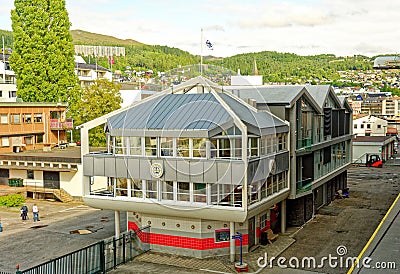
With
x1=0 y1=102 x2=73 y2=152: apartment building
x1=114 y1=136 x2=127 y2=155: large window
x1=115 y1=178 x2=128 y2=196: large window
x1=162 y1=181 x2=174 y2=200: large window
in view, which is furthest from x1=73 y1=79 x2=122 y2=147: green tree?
x1=162 y1=181 x2=174 y2=200: large window

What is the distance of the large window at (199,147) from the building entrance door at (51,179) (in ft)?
71.3

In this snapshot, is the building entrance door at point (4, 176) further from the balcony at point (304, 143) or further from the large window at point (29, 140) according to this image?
the balcony at point (304, 143)

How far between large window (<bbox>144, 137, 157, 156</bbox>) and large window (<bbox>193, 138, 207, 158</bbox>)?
238 cm

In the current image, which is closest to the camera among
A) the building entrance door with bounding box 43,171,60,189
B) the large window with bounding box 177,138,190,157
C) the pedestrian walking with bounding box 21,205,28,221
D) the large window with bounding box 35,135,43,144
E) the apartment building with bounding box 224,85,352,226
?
the large window with bounding box 177,138,190,157

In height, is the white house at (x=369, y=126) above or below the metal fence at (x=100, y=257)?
above

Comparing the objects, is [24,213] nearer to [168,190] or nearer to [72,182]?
[72,182]

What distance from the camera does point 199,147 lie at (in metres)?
25.3

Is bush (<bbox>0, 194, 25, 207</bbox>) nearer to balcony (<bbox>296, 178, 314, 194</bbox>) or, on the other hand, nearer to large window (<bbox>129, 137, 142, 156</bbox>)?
large window (<bbox>129, 137, 142, 156</bbox>)

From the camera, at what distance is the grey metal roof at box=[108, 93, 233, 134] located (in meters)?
25.6

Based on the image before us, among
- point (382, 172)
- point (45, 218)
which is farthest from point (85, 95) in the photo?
point (382, 172)

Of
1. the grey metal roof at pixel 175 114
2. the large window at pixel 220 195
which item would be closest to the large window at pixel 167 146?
the grey metal roof at pixel 175 114

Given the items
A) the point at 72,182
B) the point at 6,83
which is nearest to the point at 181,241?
the point at 72,182

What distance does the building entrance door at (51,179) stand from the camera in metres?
43.2

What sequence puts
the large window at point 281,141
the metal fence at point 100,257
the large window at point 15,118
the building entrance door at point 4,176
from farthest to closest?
the large window at point 15,118
the building entrance door at point 4,176
the large window at point 281,141
the metal fence at point 100,257
